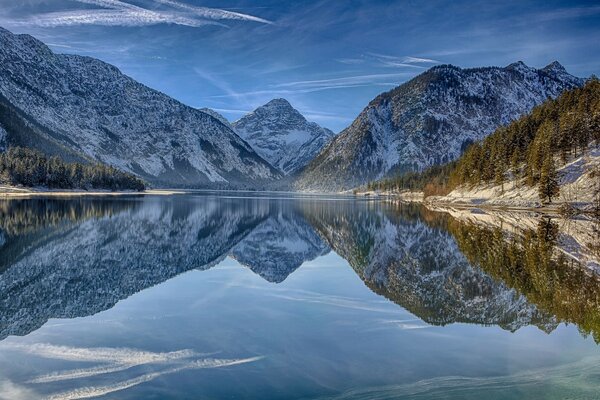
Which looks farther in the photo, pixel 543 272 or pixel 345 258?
pixel 345 258

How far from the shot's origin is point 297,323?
19.4m

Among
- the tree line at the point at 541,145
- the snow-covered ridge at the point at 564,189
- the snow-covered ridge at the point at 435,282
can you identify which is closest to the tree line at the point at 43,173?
the tree line at the point at 541,145

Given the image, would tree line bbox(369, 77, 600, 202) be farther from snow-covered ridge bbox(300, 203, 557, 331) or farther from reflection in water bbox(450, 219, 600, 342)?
snow-covered ridge bbox(300, 203, 557, 331)

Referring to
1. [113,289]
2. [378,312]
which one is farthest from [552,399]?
[113,289]

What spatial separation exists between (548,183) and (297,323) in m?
86.6

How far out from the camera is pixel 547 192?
91625 millimetres

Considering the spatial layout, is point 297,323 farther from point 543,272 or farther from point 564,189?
point 564,189

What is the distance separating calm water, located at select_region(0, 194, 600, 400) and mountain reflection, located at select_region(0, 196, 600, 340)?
0.16m

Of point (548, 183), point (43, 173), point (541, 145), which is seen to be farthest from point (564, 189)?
point (43, 173)

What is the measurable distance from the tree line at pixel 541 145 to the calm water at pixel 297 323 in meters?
65.0

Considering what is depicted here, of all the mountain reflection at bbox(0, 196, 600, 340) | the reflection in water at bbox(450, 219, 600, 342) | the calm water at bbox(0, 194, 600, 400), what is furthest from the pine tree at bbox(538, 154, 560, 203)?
the calm water at bbox(0, 194, 600, 400)

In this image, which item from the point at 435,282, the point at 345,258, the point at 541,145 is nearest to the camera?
the point at 435,282

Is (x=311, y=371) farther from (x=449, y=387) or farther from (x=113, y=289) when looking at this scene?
(x=113, y=289)

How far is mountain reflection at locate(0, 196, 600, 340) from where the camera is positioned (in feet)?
69.8
